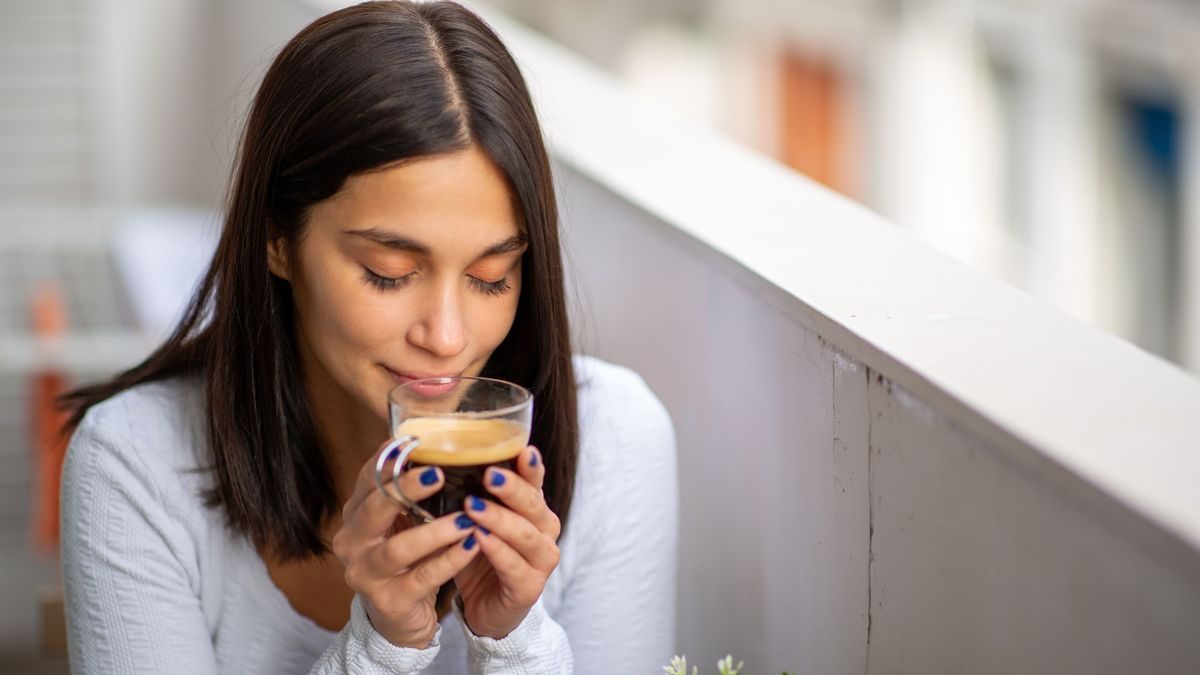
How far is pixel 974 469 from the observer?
1.07 m

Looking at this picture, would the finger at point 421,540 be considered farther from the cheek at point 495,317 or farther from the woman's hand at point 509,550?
the cheek at point 495,317

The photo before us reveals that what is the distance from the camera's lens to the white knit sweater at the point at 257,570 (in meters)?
1.42

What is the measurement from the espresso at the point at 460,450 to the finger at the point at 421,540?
15 mm

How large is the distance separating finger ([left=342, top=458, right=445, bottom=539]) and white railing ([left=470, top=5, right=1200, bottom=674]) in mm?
396

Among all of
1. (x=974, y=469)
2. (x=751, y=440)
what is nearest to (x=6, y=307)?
(x=751, y=440)

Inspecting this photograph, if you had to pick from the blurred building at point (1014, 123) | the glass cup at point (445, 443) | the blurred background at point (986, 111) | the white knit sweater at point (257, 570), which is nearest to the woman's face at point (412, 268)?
the glass cup at point (445, 443)

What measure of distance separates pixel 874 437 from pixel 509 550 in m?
0.34

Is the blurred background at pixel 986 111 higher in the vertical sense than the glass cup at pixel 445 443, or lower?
lower

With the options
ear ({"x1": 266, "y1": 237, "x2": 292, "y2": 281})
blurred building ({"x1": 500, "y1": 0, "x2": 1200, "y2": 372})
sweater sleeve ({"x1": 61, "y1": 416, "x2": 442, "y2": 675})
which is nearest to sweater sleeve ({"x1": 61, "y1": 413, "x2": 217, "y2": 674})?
sweater sleeve ({"x1": 61, "y1": 416, "x2": 442, "y2": 675})

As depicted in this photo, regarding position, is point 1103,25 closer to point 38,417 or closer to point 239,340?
point 38,417

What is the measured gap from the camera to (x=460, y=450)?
1.14m

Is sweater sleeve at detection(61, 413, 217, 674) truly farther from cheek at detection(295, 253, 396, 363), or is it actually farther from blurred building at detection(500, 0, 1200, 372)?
blurred building at detection(500, 0, 1200, 372)

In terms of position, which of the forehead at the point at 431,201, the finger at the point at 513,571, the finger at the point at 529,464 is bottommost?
the finger at the point at 513,571

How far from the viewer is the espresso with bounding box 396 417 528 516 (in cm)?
114
